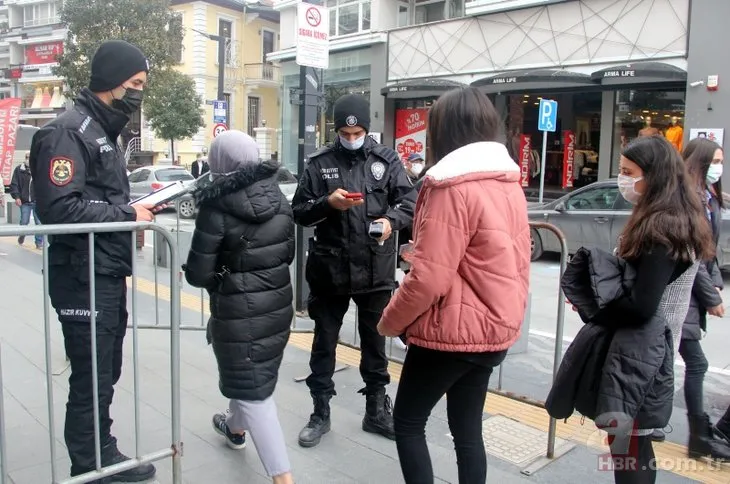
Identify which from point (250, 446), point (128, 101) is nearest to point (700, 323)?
point (250, 446)

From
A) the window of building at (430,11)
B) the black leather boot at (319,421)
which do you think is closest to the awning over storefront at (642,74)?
the window of building at (430,11)

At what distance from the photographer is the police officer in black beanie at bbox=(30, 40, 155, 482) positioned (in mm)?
2898

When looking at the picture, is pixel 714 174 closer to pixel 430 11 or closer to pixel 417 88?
pixel 417 88

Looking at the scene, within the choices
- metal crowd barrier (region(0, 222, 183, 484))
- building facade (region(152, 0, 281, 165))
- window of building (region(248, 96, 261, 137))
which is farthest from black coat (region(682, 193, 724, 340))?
window of building (region(248, 96, 261, 137))

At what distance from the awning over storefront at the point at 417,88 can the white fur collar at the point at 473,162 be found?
1749 cm

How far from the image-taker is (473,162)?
2490 millimetres

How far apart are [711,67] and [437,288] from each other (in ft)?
50.8

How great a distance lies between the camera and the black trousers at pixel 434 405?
2.62 meters

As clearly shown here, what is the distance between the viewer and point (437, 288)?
7.95 feet

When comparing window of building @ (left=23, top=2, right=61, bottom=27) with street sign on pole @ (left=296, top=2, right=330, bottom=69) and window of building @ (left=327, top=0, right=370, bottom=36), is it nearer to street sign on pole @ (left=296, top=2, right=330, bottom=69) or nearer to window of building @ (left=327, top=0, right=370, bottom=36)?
window of building @ (left=327, top=0, right=370, bottom=36)

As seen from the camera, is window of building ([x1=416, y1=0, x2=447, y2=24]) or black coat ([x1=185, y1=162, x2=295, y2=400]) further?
window of building ([x1=416, y1=0, x2=447, y2=24])

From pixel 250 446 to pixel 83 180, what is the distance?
1.77 metres

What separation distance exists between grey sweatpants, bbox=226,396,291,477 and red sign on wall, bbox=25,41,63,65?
177ft

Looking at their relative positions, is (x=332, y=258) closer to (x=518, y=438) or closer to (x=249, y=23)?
(x=518, y=438)
